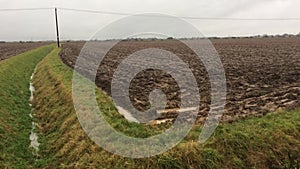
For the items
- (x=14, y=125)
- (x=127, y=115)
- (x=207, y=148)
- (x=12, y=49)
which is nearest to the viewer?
(x=207, y=148)

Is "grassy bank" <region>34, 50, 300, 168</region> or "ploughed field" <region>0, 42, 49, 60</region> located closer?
"grassy bank" <region>34, 50, 300, 168</region>

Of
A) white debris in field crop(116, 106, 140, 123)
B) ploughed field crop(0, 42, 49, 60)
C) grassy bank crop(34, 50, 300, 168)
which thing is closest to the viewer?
grassy bank crop(34, 50, 300, 168)

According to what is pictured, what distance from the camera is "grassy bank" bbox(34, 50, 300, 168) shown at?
26.1 ft

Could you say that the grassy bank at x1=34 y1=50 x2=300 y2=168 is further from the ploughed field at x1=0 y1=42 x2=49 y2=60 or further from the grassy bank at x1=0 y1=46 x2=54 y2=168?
the ploughed field at x1=0 y1=42 x2=49 y2=60

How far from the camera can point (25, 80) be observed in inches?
926

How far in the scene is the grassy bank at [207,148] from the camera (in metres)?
7.94

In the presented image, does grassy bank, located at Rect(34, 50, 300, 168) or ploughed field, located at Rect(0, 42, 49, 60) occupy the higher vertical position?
grassy bank, located at Rect(34, 50, 300, 168)

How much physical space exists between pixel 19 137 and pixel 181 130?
18.5 feet

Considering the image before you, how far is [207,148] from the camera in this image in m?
8.29

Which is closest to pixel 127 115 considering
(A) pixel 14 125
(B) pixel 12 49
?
(A) pixel 14 125

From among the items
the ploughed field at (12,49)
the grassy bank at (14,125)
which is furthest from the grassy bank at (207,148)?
the ploughed field at (12,49)

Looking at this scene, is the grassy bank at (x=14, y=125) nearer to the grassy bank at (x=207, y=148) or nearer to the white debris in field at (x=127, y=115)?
the grassy bank at (x=207, y=148)

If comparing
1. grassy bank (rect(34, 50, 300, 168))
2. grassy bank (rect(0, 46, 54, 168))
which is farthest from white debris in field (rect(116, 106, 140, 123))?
grassy bank (rect(0, 46, 54, 168))

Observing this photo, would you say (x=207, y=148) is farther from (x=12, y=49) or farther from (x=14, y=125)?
(x=12, y=49)
